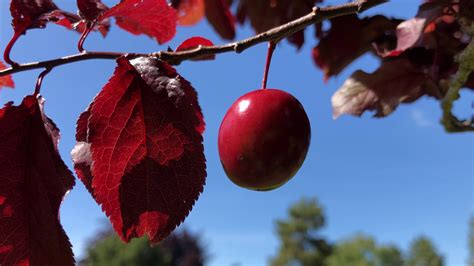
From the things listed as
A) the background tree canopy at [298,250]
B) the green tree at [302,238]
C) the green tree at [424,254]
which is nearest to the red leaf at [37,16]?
the background tree canopy at [298,250]

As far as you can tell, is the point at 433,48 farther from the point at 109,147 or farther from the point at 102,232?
the point at 102,232

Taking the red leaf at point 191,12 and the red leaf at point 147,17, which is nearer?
the red leaf at point 147,17

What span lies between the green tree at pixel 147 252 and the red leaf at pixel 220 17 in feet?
64.1

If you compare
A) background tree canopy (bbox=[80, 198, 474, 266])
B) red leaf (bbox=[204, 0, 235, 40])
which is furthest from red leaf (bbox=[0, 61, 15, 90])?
background tree canopy (bbox=[80, 198, 474, 266])

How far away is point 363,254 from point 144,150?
85.8 feet

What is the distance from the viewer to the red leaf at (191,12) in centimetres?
125

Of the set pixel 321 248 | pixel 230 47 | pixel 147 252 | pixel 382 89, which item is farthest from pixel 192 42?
pixel 321 248

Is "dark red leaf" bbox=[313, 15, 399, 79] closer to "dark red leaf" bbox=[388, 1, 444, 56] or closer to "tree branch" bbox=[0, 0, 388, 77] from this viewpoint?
"dark red leaf" bbox=[388, 1, 444, 56]

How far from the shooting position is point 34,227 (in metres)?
0.53

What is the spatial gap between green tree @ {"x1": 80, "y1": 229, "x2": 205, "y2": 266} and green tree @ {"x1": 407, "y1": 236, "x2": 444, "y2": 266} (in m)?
12.1

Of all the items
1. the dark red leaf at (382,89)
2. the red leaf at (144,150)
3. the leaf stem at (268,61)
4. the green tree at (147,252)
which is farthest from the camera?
the green tree at (147,252)

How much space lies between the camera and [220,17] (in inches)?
52.2

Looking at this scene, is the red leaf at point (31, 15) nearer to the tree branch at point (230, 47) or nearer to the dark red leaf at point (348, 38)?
the tree branch at point (230, 47)

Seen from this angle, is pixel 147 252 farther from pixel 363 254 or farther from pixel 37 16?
pixel 37 16
